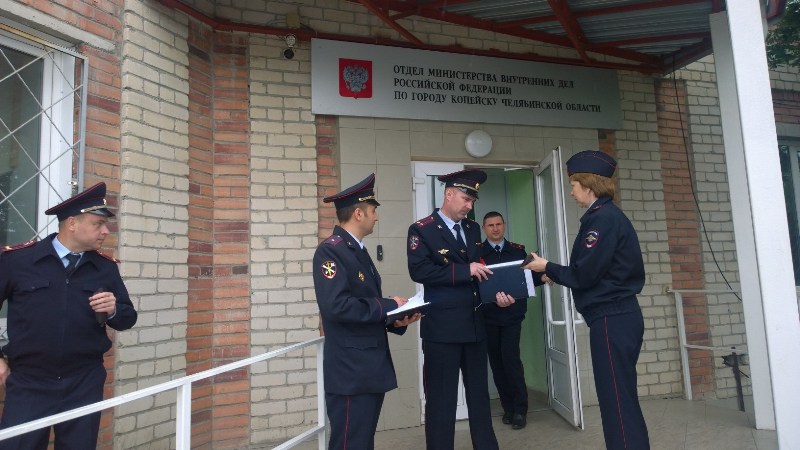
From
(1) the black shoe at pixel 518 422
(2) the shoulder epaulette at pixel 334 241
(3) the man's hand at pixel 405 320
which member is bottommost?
(1) the black shoe at pixel 518 422

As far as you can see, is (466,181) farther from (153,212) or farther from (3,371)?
(3,371)

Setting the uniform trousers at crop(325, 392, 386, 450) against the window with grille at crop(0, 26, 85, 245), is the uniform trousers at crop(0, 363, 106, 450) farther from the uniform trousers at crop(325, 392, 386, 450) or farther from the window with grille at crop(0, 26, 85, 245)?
the window with grille at crop(0, 26, 85, 245)

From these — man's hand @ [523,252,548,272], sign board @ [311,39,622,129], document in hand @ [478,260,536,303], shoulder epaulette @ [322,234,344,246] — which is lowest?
document in hand @ [478,260,536,303]

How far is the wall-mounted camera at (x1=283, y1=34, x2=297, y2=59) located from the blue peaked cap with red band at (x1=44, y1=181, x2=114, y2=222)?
214cm

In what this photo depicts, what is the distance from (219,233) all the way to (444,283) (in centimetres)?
175

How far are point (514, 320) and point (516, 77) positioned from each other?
6.73 feet

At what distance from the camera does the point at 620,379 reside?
2.66m

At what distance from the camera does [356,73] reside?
14.4 ft

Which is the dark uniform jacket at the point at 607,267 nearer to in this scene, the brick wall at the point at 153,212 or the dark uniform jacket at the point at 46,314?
the dark uniform jacket at the point at 46,314

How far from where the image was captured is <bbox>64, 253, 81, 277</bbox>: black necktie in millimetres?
2364

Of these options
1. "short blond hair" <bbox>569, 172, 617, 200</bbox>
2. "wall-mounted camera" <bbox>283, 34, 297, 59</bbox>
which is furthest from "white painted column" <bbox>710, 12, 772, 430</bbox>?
"wall-mounted camera" <bbox>283, 34, 297, 59</bbox>

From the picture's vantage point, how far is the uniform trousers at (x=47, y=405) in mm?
2199

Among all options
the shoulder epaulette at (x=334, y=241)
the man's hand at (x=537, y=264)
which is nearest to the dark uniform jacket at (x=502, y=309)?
the man's hand at (x=537, y=264)

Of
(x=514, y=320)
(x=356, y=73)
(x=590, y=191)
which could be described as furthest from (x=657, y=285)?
(x=356, y=73)
